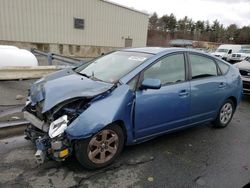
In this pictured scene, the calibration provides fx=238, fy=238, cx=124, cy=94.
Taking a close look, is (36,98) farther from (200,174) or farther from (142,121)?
(200,174)

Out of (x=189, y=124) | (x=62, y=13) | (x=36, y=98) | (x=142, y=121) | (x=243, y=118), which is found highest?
(x=62, y=13)

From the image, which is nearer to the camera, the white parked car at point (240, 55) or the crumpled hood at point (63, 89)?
the crumpled hood at point (63, 89)

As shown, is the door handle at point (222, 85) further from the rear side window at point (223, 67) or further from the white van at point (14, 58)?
the white van at point (14, 58)

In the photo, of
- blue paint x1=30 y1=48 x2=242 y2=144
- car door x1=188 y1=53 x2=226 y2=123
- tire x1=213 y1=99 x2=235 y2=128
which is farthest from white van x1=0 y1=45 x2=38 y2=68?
tire x1=213 y1=99 x2=235 y2=128

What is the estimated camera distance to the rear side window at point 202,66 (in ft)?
13.4

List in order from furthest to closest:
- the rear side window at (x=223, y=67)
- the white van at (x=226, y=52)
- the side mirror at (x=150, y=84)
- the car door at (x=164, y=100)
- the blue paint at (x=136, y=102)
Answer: the white van at (x=226, y=52) < the rear side window at (x=223, y=67) < the car door at (x=164, y=100) < the side mirror at (x=150, y=84) < the blue paint at (x=136, y=102)

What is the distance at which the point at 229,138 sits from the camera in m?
4.54

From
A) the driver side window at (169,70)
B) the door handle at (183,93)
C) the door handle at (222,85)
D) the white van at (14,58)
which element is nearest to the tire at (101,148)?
the driver side window at (169,70)

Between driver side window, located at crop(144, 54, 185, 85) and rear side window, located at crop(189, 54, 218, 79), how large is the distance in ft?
0.85

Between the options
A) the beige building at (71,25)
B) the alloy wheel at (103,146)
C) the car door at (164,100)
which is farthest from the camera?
the beige building at (71,25)

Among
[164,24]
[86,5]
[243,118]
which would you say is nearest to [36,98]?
[243,118]

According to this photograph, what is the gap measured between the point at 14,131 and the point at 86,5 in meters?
17.5

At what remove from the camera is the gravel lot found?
2.89 metres

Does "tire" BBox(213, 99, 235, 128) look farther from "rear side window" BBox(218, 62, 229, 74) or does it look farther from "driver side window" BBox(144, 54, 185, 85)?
"driver side window" BBox(144, 54, 185, 85)
